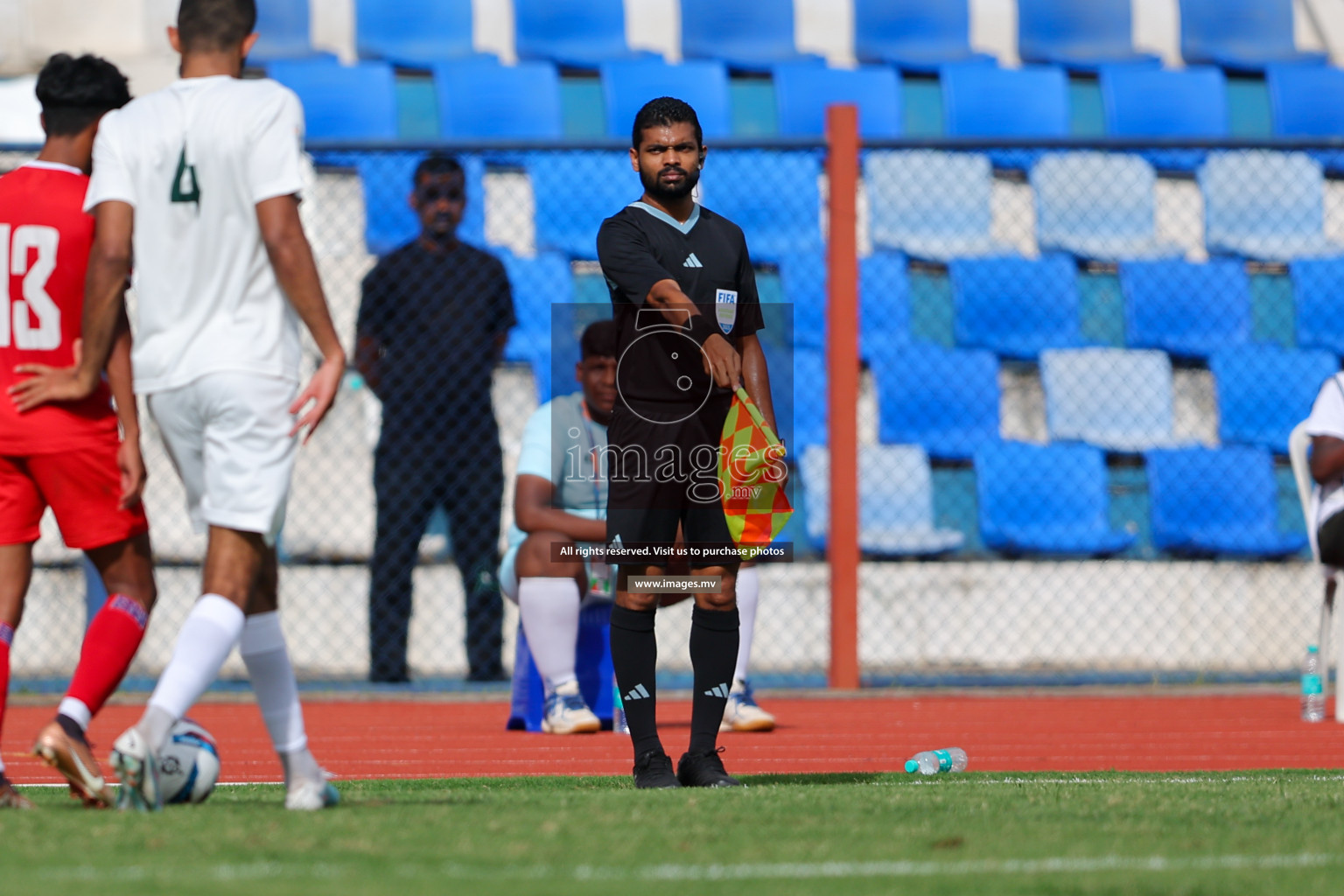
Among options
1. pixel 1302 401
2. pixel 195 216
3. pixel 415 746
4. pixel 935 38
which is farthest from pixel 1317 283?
pixel 195 216

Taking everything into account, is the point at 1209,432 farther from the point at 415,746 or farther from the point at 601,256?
the point at 601,256

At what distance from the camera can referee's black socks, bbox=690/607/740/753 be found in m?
4.29

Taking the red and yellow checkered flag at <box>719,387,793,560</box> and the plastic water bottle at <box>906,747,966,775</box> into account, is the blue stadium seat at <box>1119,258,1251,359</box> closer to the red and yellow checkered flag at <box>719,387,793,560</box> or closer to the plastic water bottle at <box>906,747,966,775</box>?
the plastic water bottle at <box>906,747,966,775</box>

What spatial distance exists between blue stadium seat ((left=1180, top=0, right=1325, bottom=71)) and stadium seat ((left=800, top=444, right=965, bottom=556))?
11.8 feet

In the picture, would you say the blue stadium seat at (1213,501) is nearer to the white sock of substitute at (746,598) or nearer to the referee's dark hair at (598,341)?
the white sock of substitute at (746,598)

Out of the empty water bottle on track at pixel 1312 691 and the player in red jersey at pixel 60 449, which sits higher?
the player in red jersey at pixel 60 449

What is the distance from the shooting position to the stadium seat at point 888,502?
27.7 ft

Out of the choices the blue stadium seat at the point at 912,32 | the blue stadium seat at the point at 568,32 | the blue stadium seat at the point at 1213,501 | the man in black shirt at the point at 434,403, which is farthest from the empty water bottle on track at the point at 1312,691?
the blue stadium seat at the point at 568,32

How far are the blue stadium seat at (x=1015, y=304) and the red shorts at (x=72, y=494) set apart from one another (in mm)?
5777

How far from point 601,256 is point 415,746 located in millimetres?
2268

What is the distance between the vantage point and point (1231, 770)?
16.3ft

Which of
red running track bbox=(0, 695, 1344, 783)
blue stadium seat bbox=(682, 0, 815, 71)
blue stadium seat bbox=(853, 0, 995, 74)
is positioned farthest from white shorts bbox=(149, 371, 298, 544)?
blue stadium seat bbox=(853, 0, 995, 74)

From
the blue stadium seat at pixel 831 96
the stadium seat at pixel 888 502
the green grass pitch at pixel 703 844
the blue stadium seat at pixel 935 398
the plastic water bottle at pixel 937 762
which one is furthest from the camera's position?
the blue stadium seat at pixel 831 96

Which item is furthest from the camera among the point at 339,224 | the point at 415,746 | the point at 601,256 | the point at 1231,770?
the point at 339,224
